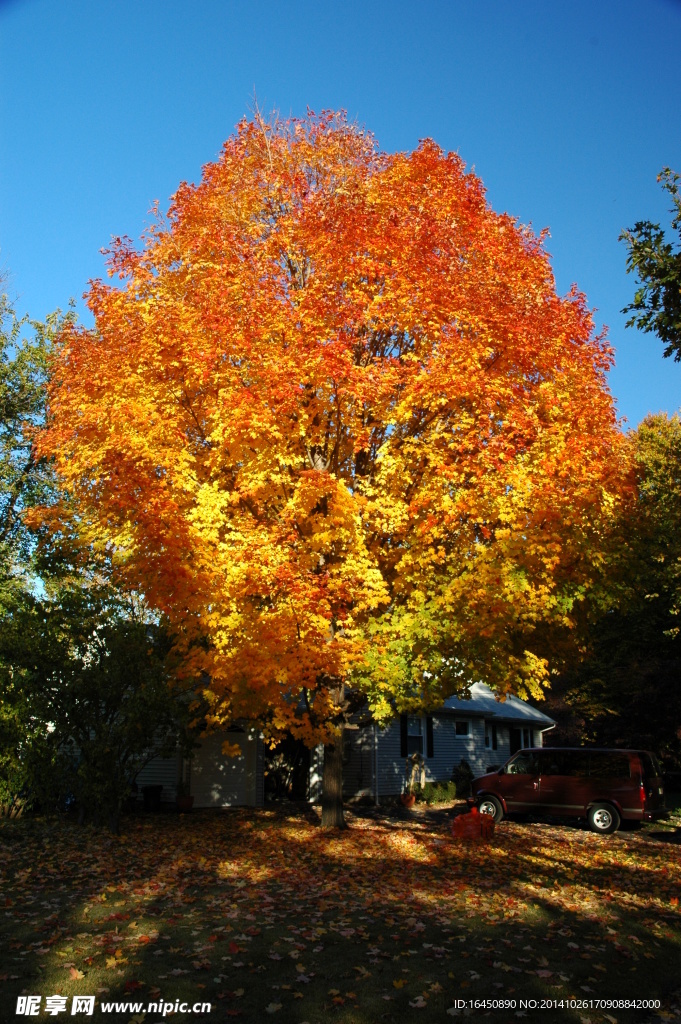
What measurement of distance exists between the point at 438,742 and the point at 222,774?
10.2 m

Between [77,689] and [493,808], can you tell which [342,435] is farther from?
[493,808]

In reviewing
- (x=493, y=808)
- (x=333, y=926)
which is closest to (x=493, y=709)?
(x=493, y=808)

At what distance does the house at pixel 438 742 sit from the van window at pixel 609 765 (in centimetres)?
473

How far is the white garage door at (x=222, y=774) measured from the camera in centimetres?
2248

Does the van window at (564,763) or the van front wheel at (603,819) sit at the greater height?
the van window at (564,763)

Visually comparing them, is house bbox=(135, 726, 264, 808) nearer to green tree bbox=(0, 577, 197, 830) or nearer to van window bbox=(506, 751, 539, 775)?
green tree bbox=(0, 577, 197, 830)

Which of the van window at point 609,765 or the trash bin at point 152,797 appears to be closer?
the van window at point 609,765

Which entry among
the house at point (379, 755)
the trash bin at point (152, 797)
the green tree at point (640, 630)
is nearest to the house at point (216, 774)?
the house at point (379, 755)

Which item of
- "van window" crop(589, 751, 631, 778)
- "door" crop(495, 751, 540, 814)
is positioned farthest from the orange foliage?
"door" crop(495, 751, 540, 814)

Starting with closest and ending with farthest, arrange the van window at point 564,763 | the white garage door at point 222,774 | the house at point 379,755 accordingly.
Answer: the van window at point 564,763 < the white garage door at point 222,774 < the house at point 379,755

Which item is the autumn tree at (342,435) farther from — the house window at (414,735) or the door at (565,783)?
the house window at (414,735)

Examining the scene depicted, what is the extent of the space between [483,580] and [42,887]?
802cm

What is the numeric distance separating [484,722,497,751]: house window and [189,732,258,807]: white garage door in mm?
13645

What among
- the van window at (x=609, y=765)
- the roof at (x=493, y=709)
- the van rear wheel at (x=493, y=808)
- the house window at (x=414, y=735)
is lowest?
the van rear wheel at (x=493, y=808)
